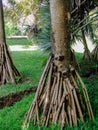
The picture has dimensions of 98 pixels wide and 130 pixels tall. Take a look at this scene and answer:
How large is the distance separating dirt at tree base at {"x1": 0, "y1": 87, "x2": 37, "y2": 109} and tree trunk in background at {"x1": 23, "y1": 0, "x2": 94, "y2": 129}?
123 cm

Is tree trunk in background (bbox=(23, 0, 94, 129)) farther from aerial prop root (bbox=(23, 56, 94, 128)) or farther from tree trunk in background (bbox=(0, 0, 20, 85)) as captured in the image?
tree trunk in background (bbox=(0, 0, 20, 85))

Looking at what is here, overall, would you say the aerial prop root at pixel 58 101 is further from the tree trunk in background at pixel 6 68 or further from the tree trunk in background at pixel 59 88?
the tree trunk in background at pixel 6 68

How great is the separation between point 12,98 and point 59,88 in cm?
182

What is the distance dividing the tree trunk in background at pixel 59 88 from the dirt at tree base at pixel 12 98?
1.23 metres

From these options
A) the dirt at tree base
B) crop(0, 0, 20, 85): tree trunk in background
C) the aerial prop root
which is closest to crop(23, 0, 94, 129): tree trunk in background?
the aerial prop root

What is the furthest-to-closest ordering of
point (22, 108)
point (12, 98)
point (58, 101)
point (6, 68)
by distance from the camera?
point (6, 68)
point (12, 98)
point (22, 108)
point (58, 101)

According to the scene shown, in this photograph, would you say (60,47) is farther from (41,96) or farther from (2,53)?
(2,53)

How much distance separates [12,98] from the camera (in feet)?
19.0

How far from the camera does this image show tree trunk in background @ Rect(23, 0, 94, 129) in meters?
4.11

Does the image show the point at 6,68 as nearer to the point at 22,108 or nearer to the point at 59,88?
the point at 22,108

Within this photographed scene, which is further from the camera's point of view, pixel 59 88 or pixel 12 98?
pixel 12 98

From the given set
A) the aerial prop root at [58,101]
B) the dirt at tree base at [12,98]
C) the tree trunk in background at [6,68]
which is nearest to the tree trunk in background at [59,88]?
the aerial prop root at [58,101]

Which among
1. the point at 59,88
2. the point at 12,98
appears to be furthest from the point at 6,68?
the point at 59,88

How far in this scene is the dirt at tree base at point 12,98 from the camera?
5.49 meters
